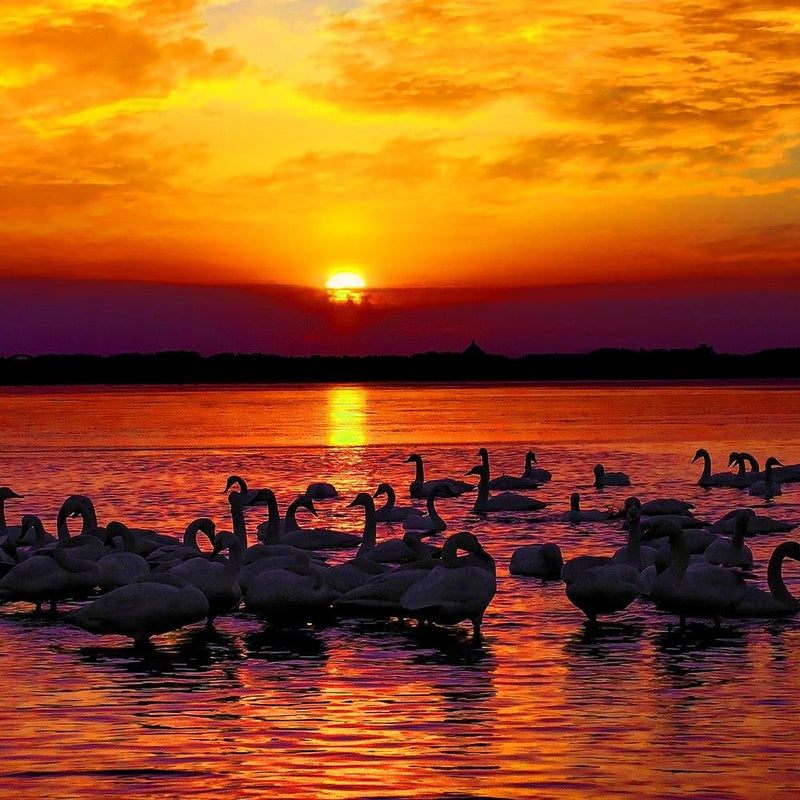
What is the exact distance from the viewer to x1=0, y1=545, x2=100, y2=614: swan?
60.0 feet

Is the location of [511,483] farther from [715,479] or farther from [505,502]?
[505,502]

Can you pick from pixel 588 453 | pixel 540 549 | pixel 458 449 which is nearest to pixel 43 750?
pixel 540 549

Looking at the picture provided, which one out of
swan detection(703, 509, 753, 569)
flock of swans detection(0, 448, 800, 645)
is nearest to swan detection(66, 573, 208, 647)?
flock of swans detection(0, 448, 800, 645)

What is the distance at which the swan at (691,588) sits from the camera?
17016 millimetres

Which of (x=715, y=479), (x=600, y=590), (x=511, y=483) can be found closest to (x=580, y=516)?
(x=511, y=483)

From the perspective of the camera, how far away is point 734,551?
21406 mm

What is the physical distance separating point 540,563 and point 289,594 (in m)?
4.98

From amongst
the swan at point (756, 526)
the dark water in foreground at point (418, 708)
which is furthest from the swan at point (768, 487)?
the dark water in foreground at point (418, 708)

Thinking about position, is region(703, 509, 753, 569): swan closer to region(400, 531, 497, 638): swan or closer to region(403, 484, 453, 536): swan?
region(400, 531, 497, 638): swan

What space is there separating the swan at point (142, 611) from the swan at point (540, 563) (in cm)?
628

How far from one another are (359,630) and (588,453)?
3694 centimetres

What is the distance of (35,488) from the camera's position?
3897 cm

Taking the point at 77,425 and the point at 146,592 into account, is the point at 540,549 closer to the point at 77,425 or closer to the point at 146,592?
the point at 146,592

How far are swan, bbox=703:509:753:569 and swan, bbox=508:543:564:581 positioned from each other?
2.40 metres
